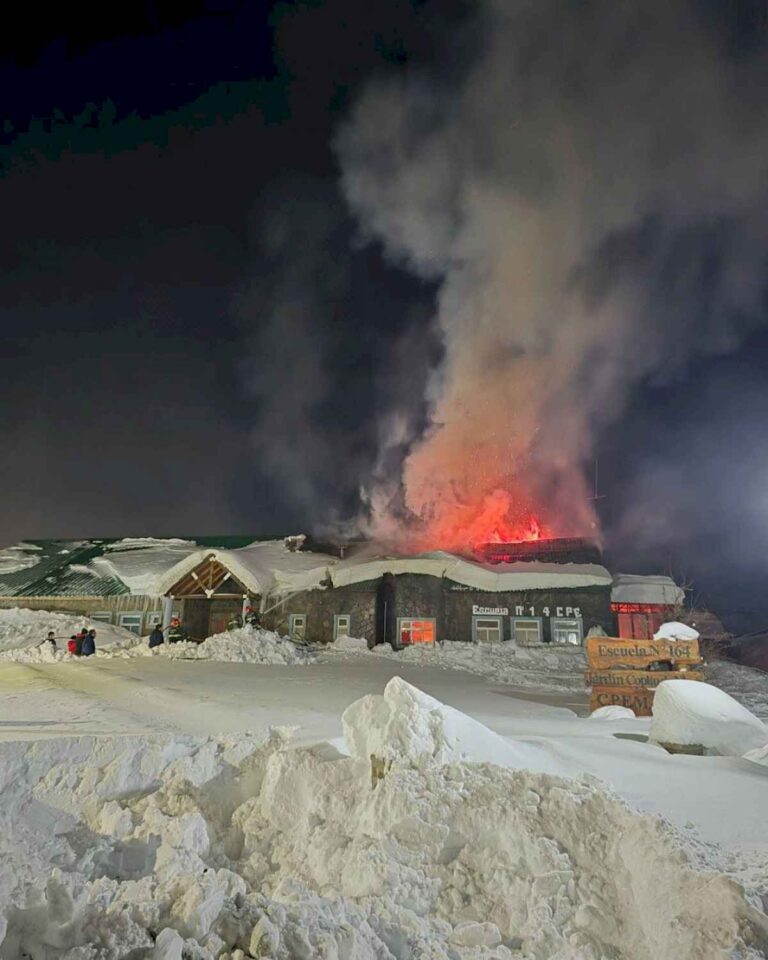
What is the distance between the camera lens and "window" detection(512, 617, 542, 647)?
23.2 m

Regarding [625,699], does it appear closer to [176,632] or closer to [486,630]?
[486,630]

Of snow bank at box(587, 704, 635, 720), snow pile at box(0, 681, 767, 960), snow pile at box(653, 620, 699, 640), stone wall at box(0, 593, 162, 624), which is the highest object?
stone wall at box(0, 593, 162, 624)

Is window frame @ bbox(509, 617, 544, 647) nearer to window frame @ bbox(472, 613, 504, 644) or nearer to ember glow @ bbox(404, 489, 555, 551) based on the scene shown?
window frame @ bbox(472, 613, 504, 644)

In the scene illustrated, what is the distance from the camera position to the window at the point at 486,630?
23578mm

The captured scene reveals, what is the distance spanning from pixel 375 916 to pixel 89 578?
103 feet

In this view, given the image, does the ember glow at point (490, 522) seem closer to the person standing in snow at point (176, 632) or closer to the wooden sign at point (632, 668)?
the person standing in snow at point (176, 632)

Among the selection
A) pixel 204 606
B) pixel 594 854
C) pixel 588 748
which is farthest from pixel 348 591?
pixel 594 854

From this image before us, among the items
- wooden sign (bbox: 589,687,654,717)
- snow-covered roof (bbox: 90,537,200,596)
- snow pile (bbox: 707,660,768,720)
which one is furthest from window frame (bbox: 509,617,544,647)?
snow-covered roof (bbox: 90,537,200,596)

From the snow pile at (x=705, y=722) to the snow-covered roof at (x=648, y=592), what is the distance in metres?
19.0

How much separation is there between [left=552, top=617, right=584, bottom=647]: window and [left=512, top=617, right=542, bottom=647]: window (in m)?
0.60

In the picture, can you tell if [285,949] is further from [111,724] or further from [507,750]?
[111,724]

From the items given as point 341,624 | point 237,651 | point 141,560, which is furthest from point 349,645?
point 141,560

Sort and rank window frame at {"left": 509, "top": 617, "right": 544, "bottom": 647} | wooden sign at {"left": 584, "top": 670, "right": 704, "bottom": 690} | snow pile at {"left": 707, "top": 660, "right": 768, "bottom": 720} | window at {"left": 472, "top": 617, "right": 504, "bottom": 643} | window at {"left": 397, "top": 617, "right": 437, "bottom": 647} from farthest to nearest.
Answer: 1. window at {"left": 397, "top": 617, "right": 437, "bottom": 647}
2. window at {"left": 472, "top": 617, "right": 504, "bottom": 643}
3. window frame at {"left": 509, "top": 617, "right": 544, "bottom": 647}
4. snow pile at {"left": 707, "top": 660, "right": 768, "bottom": 720}
5. wooden sign at {"left": 584, "top": 670, "right": 704, "bottom": 690}

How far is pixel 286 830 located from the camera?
459 centimetres
